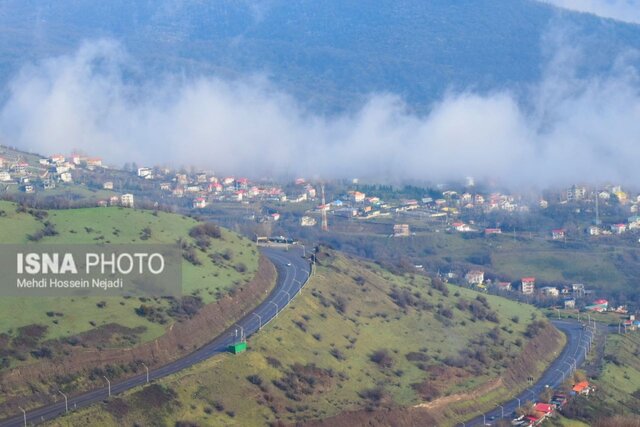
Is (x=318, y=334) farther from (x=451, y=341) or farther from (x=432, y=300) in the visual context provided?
(x=432, y=300)

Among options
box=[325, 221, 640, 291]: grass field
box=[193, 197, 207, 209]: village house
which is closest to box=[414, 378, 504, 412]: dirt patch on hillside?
box=[325, 221, 640, 291]: grass field

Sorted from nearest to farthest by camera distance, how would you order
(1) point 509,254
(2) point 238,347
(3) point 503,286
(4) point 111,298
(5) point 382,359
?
(2) point 238,347 < (4) point 111,298 < (5) point 382,359 < (3) point 503,286 < (1) point 509,254

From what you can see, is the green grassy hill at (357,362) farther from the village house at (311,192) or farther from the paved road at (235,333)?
the village house at (311,192)

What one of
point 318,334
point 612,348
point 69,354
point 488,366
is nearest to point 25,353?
point 69,354

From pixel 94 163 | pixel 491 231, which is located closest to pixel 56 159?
pixel 94 163

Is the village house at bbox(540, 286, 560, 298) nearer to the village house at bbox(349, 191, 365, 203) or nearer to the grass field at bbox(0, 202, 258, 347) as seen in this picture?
the grass field at bbox(0, 202, 258, 347)

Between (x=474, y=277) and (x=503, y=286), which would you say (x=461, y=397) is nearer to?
(x=503, y=286)
